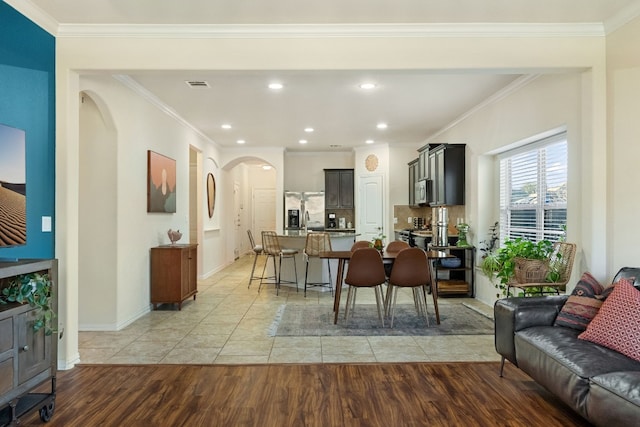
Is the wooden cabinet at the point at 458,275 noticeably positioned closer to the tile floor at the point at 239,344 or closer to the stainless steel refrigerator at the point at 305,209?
the tile floor at the point at 239,344

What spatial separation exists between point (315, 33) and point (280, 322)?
3090 mm

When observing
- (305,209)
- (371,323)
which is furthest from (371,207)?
(371,323)

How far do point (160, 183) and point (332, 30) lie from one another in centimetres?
331

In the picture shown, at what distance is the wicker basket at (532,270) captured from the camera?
3.51 meters

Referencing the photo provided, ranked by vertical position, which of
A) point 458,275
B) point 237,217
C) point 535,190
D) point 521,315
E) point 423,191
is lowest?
point 458,275

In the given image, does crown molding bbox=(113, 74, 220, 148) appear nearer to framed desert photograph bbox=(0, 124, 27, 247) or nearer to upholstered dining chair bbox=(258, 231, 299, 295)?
framed desert photograph bbox=(0, 124, 27, 247)

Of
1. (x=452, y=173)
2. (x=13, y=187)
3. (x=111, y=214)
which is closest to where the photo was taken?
(x=13, y=187)

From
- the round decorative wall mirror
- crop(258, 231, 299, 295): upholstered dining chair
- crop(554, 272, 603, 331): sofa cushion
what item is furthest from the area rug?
the round decorative wall mirror

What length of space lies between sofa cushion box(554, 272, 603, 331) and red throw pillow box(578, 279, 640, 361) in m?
0.12

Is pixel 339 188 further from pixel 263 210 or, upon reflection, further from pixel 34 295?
pixel 34 295

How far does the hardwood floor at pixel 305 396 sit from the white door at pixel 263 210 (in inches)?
379

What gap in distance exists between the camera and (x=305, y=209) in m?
9.43

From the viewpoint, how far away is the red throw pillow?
2.36 m

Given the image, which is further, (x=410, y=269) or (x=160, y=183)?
(x=160, y=183)
